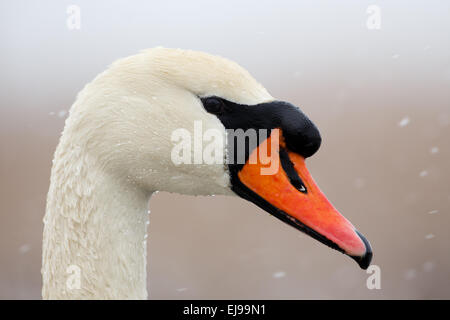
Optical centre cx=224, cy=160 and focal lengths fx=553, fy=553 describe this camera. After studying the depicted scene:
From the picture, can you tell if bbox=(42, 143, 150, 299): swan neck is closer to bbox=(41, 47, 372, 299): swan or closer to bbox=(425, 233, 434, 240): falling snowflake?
bbox=(41, 47, 372, 299): swan

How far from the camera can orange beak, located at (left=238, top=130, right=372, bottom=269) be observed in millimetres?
1477

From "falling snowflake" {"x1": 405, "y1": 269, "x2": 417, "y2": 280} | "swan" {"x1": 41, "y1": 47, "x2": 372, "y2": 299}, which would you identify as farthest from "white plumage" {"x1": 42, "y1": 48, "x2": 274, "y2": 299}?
"falling snowflake" {"x1": 405, "y1": 269, "x2": 417, "y2": 280}

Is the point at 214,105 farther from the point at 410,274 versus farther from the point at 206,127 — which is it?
the point at 410,274

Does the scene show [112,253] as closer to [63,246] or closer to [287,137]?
[63,246]

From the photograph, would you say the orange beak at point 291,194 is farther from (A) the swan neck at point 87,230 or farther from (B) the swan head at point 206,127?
(A) the swan neck at point 87,230

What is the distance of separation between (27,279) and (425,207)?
21.3ft

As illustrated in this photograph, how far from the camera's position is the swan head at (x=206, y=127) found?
1513 mm

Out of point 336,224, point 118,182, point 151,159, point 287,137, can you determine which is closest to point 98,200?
point 118,182

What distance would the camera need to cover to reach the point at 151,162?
5.21ft

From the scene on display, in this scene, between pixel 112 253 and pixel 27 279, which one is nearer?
pixel 112 253

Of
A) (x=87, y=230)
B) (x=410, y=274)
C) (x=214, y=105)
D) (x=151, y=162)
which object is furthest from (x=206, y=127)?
(x=410, y=274)

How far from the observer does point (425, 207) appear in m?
9.42

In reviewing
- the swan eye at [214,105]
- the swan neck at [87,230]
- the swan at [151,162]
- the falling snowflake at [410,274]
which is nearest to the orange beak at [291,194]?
the swan at [151,162]

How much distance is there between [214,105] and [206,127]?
7 cm
